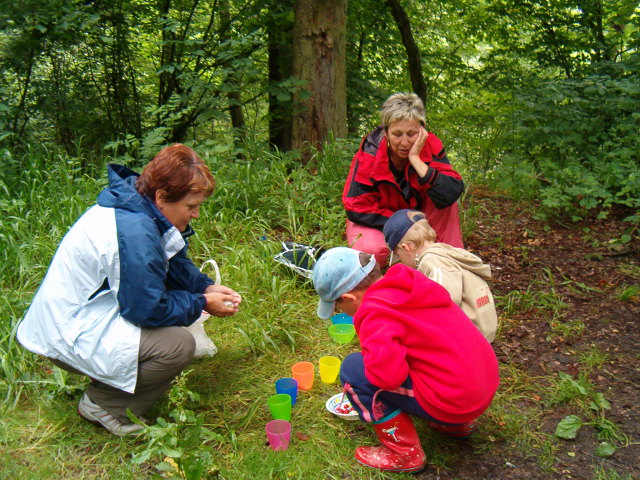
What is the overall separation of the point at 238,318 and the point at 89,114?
395cm

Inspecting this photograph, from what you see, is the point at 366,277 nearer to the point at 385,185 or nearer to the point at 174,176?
the point at 174,176

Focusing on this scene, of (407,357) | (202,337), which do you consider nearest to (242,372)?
(202,337)

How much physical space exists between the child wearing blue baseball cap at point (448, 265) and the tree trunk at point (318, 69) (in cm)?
272

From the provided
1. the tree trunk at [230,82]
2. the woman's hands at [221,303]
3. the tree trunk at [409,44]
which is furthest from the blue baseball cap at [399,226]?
the tree trunk at [409,44]

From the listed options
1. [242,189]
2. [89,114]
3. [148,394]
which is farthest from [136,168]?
[148,394]

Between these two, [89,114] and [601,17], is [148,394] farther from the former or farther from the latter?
[601,17]

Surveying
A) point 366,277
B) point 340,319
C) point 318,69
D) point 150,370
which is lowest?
point 340,319

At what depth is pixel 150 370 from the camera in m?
2.15

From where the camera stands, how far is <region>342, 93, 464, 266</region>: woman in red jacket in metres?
3.23

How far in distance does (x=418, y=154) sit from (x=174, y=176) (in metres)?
1.73

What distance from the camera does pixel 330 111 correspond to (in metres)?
5.12

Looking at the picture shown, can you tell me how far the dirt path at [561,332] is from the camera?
2.12 metres

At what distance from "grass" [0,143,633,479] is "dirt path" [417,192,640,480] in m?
0.02

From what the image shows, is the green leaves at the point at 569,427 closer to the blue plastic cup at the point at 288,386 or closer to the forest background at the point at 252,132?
the forest background at the point at 252,132
